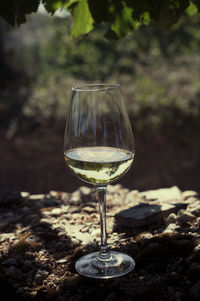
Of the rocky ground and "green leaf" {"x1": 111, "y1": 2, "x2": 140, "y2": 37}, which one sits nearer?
the rocky ground

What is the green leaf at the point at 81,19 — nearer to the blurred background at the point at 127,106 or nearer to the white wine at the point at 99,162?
the white wine at the point at 99,162

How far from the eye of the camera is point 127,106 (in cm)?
938

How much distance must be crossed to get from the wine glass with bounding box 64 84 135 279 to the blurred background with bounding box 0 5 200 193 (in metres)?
6.54

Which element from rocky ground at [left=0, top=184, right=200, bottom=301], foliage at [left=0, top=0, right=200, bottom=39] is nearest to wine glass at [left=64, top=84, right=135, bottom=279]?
rocky ground at [left=0, top=184, right=200, bottom=301]

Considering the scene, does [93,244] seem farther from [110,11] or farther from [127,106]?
[127,106]

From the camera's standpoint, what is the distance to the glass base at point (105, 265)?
177 cm

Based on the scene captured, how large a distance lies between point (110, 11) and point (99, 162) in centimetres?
87

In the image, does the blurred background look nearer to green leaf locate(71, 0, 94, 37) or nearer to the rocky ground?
the rocky ground

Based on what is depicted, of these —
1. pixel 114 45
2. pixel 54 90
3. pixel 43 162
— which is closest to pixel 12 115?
pixel 54 90

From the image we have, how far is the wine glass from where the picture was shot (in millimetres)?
1715

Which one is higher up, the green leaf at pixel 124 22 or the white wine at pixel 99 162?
the green leaf at pixel 124 22

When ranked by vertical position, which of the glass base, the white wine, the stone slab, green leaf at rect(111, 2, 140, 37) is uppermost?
green leaf at rect(111, 2, 140, 37)

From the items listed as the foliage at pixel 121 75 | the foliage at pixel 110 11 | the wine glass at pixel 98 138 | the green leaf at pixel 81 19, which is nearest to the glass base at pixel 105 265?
the wine glass at pixel 98 138

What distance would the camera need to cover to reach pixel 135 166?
28.1 ft
